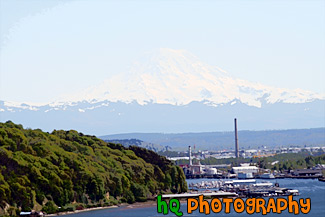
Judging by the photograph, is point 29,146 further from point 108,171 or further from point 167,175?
point 167,175

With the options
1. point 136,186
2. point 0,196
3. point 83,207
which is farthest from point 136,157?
point 0,196

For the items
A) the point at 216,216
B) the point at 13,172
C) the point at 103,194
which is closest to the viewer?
the point at 216,216

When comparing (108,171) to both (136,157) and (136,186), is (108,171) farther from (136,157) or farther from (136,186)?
(136,157)

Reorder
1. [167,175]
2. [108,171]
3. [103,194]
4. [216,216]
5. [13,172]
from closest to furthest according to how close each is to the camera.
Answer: [216,216]
[13,172]
[103,194]
[108,171]
[167,175]

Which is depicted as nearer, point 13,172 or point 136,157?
point 13,172

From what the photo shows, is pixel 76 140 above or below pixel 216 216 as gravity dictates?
above

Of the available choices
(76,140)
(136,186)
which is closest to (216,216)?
(136,186)
